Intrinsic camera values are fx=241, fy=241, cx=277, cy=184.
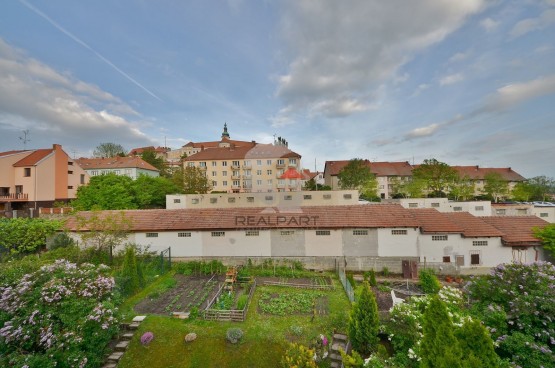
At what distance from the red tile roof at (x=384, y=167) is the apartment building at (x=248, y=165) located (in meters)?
14.0

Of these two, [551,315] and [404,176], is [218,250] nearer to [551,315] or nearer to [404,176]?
[551,315]

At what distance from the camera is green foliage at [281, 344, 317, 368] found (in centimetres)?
902

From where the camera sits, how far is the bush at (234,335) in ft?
35.8

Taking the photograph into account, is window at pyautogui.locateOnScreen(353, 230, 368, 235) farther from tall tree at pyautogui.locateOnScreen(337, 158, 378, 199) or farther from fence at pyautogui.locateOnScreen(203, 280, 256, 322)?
tall tree at pyautogui.locateOnScreen(337, 158, 378, 199)

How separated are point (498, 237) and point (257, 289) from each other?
21202 millimetres

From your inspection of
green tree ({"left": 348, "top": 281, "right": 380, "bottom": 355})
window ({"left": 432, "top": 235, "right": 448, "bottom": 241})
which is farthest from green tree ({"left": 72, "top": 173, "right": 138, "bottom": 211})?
window ({"left": 432, "top": 235, "right": 448, "bottom": 241})

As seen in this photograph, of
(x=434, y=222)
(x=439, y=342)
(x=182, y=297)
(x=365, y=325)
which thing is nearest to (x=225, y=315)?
(x=182, y=297)

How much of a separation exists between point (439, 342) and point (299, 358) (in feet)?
17.1

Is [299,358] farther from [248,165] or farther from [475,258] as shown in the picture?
[248,165]

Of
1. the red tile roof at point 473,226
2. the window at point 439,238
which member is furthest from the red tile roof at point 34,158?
the red tile roof at point 473,226

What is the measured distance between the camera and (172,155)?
101500 mm

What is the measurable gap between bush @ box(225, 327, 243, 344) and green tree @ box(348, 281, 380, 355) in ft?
16.0

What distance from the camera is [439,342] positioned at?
6.02 metres

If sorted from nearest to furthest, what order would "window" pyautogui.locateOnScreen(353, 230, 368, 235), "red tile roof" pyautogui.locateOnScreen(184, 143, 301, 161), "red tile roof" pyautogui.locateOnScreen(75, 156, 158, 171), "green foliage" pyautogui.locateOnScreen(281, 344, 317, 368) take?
1. "green foliage" pyautogui.locateOnScreen(281, 344, 317, 368)
2. "window" pyautogui.locateOnScreen(353, 230, 368, 235)
3. "red tile roof" pyautogui.locateOnScreen(184, 143, 301, 161)
4. "red tile roof" pyautogui.locateOnScreen(75, 156, 158, 171)
